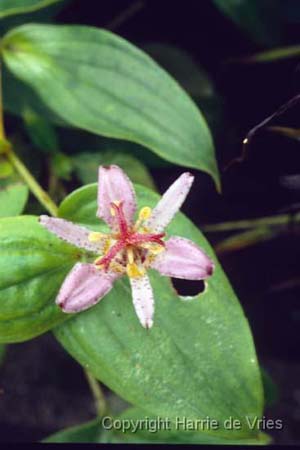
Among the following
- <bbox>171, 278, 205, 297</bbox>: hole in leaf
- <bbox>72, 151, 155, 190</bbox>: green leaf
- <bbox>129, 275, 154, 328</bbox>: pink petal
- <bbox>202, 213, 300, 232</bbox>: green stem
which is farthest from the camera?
<bbox>202, 213, 300, 232</bbox>: green stem

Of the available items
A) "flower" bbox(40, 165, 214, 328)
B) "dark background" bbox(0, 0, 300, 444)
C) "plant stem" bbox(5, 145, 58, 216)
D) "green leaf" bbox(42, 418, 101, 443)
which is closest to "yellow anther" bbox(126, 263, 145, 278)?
"flower" bbox(40, 165, 214, 328)

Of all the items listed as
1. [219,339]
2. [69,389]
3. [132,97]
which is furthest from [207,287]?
[69,389]

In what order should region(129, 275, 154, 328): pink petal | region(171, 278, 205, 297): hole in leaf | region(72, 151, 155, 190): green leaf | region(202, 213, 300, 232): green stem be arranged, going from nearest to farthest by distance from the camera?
1. region(129, 275, 154, 328): pink petal
2. region(171, 278, 205, 297): hole in leaf
3. region(72, 151, 155, 190): green leaf
4. region(202, 213, 300, 232): green stem

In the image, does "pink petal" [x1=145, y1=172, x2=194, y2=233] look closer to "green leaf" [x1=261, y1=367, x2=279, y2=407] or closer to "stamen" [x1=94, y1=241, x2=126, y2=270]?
"stamen" [x1=94, y1=241, x2=126, y2=270]

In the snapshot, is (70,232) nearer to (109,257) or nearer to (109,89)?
(109,257)

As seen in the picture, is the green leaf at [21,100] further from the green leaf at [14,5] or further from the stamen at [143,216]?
the stamen at [143,216]

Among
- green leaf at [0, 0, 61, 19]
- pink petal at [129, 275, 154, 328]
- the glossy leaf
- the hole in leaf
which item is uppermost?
green leaf at [0, 0, 61, 19]

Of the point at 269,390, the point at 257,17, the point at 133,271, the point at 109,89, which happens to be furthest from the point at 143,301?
the point at 257,17
